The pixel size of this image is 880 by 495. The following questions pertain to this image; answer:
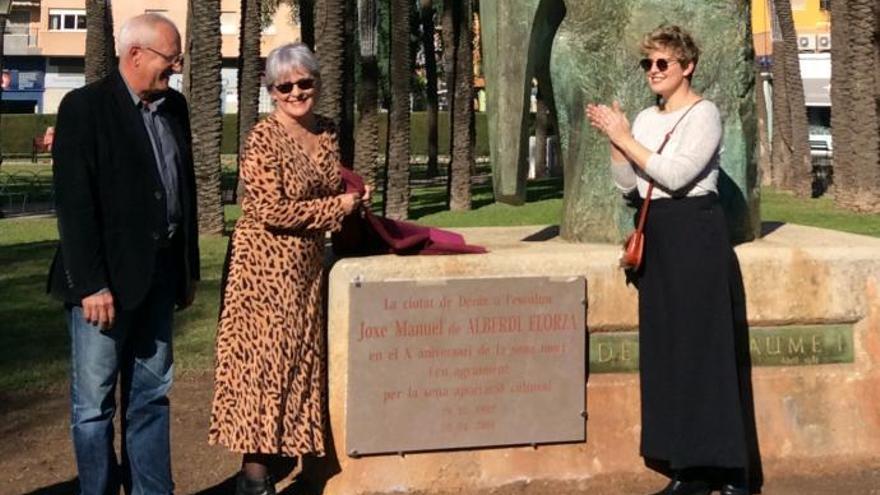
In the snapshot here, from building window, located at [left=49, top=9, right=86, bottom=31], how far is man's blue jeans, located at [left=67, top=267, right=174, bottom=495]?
6551cm

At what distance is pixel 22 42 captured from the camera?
66.4m

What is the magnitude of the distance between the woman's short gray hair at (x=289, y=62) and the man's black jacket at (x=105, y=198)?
0.53 m

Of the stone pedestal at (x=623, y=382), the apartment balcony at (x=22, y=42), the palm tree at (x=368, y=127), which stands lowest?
the stone pedestal at (x=623, y=382)

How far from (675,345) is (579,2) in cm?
187

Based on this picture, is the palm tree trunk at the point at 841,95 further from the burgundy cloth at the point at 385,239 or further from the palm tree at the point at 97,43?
the burgundy cloth at the point at 385,239

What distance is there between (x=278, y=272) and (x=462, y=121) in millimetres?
19158

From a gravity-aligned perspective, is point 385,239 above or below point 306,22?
below

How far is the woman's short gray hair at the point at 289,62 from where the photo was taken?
4.95 meters

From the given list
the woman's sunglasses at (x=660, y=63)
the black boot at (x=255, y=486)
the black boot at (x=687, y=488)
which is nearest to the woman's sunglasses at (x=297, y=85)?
the woman's sunglasses at (x=660, y=63)

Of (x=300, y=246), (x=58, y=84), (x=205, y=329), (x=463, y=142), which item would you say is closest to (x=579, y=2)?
(x=300, y=246)

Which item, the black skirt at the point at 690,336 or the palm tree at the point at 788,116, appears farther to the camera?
the palm tree at the point at 788,116

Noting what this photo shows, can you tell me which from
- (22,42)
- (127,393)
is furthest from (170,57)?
(22,42)

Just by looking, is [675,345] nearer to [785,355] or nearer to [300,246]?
[785,355]

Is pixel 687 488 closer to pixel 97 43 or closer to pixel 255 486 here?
pixel 255 486
